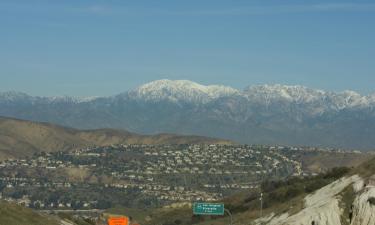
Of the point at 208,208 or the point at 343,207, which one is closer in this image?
the point at 208,208

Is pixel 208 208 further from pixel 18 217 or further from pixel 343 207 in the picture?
pixel 18 217

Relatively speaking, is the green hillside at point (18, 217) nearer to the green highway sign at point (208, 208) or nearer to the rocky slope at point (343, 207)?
the green highway sign at point (208, 208)

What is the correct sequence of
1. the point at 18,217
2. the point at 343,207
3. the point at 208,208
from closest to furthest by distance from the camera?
the point at 208,208, the point at 343,207, the point at 18,217

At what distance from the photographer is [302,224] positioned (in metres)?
114

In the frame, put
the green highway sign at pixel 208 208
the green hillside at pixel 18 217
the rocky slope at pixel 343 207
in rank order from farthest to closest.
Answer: the green hillside at pixel 18 217
the rocky slope at pixel 343 207
the green highway sign at pixel 208 208

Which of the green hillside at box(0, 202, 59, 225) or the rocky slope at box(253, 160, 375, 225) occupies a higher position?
the rocky slope at box(253, 160, 375, 225)

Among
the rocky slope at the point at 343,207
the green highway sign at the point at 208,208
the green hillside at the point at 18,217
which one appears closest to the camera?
the green highway sign at the point at 208,208

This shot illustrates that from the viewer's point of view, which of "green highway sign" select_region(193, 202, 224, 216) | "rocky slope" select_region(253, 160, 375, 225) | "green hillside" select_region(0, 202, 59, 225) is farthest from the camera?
"green hillside" select_region(0, 202, 59, 225)

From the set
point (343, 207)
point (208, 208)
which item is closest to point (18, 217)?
point (208, 208)

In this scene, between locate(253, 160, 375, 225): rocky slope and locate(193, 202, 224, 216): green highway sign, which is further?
locate(253, 160, 375, 225): rocky slope

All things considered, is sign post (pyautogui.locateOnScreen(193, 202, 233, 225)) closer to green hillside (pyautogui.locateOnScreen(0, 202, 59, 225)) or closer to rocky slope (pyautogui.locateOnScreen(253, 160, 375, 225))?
rocky slope (pyautogui.locateOnScreen(253, 160, 375, 225))

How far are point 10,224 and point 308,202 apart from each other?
50.1m

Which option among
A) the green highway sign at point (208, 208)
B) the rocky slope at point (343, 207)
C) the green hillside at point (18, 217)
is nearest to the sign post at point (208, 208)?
the green highway sign at point (208, 208)

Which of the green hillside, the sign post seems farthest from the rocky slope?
the green hillside
